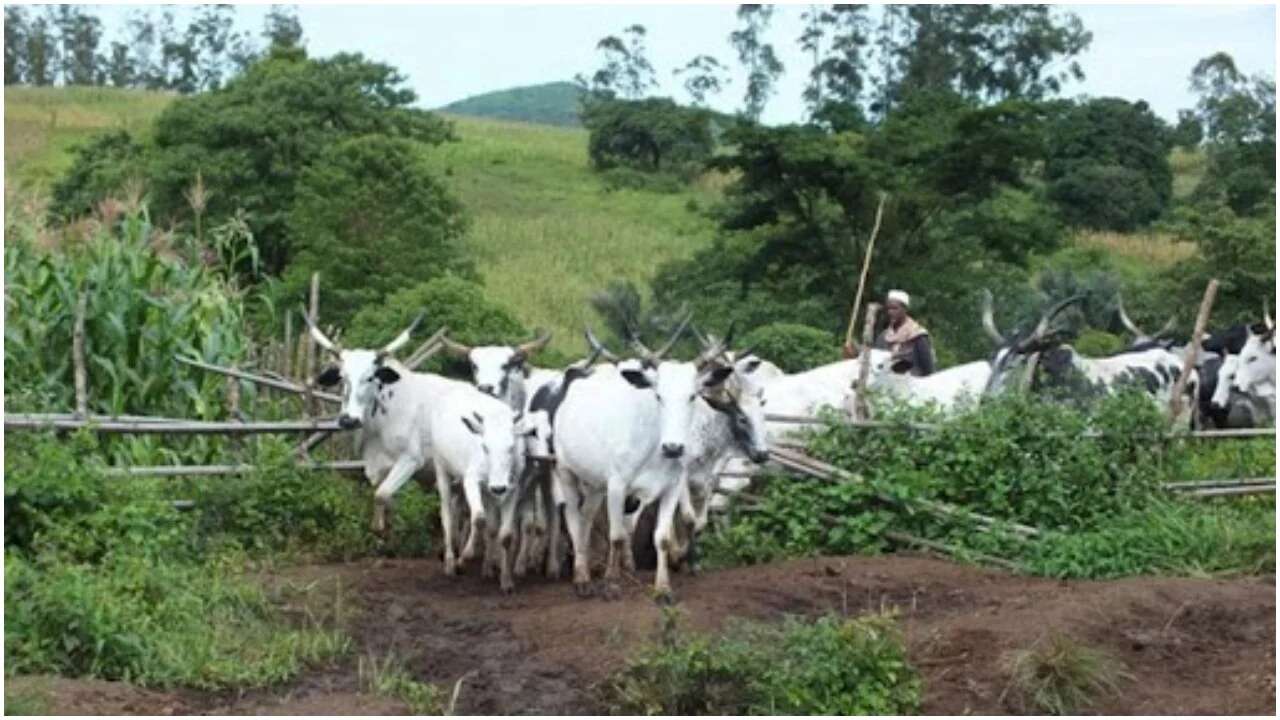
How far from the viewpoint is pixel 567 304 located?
28812 millimetres

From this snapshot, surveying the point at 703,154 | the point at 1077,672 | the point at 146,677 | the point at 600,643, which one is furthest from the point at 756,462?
the point at 703,154

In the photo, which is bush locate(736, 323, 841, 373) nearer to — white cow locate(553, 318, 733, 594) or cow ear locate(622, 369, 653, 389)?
white cow locate(553, 318, 733, 594)

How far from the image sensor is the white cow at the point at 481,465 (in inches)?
400

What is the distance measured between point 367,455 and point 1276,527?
4754 millimetres

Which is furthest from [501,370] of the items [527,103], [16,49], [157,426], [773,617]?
[527,103]

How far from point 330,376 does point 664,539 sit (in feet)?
8.54

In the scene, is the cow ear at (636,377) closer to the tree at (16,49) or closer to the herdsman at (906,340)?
the herdsman at (906,340)

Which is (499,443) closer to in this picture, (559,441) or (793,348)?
(559,441)

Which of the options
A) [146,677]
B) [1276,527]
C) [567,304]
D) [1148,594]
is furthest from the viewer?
[567,304]

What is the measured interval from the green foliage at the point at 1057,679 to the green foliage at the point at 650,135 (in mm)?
33814

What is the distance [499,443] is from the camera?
399 inches

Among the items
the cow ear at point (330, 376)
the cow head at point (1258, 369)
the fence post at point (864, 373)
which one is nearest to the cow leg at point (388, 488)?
the cow ear at point (330, 376)

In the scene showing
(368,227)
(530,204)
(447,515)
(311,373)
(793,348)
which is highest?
(368,227)

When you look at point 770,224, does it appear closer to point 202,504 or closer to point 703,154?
point 202,504
